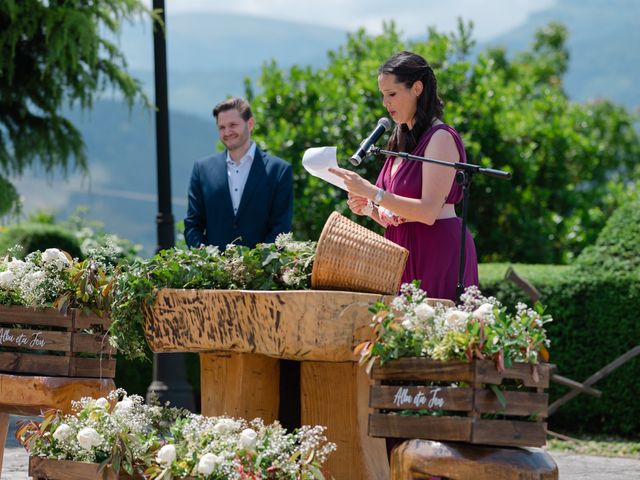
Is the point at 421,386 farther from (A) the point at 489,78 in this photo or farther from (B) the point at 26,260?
(A) the point at 489,78

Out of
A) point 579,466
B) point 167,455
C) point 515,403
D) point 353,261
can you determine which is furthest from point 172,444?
point 579,466

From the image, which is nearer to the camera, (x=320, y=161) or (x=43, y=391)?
(x=320, y=161)

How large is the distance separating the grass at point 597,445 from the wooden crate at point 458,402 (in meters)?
4.42

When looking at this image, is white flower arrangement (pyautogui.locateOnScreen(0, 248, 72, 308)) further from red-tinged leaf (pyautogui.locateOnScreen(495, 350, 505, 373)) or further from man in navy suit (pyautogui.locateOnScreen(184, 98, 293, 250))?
red-tinged leaf (pyautogui.locateOnScreen(495, 350, 505, 373))

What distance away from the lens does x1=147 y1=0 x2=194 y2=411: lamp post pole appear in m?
9.14

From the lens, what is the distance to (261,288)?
4316 mm

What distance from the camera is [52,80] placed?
10.8 meters

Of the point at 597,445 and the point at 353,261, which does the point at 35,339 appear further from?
the point at 597,445

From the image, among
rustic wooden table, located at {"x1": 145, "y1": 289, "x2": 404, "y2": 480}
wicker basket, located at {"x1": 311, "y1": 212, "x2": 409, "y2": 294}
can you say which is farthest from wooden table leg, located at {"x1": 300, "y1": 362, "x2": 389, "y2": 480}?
wicker basket, located at {"x1": 311, "y1": 212, "x2": 409, "y2": 294}

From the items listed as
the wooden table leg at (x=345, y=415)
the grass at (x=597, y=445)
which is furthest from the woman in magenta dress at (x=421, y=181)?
the grass at (x=597, y=445)

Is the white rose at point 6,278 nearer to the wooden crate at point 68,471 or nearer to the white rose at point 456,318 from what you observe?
the wooden crate at point 68,471

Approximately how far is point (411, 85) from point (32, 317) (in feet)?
6.55

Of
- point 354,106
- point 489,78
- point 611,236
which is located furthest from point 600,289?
point 489,78

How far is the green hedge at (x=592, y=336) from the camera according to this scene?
8578 mm
